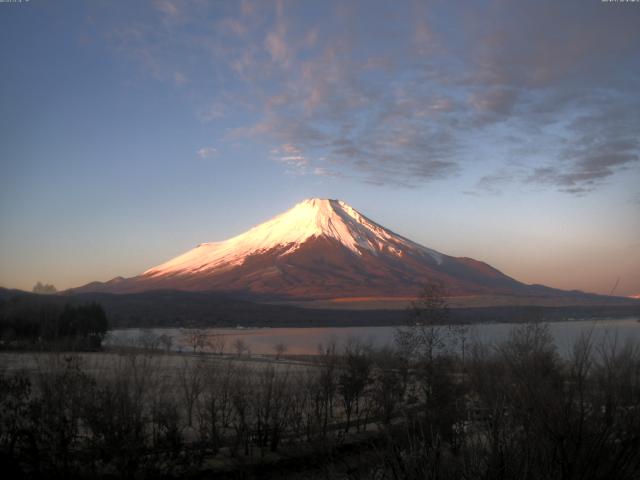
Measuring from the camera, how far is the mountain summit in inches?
Result: 4387

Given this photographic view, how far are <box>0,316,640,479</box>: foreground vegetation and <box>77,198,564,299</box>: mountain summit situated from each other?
8779cm

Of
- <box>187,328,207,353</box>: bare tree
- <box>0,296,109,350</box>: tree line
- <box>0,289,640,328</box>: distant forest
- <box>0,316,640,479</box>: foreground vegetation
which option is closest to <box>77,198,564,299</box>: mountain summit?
<box>0,289,640,328</box>: distant forest

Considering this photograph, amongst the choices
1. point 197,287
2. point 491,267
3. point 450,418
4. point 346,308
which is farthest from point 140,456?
point 491,267

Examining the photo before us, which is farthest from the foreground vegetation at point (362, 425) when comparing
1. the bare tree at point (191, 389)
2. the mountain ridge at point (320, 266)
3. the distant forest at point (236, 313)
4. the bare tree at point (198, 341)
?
the mountain ridge at point (320, 266)

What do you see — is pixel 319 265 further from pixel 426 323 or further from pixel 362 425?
pixel 362 425

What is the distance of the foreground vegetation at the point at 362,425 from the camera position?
4.05 m

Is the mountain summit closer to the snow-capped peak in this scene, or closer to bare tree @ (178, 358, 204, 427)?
the snow-capped peak

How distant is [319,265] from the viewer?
122750 millimetres

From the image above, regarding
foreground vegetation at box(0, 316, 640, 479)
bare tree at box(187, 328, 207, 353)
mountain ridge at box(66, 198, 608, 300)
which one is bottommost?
bare tree at box(187, 328, 207, 353)

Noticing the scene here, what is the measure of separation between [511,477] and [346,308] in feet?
295

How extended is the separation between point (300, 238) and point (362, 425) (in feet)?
403

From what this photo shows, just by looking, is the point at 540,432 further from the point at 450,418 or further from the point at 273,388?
the point at 273,388

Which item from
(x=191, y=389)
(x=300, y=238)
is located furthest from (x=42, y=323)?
(x=300, y=238)

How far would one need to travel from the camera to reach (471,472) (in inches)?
144
